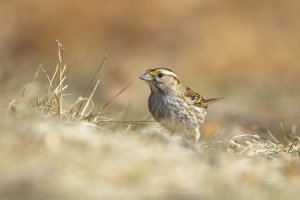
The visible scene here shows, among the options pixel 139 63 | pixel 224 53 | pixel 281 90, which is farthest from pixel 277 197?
pixel 224 53

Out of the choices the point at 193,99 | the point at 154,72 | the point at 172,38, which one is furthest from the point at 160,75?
the point at 172,38

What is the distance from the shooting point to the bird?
933 cm

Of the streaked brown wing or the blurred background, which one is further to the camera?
the blurred background

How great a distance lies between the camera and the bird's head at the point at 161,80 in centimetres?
988

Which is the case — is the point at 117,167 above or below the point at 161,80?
below

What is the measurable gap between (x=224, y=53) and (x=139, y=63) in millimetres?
2297

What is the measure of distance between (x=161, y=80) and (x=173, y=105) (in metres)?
0.41

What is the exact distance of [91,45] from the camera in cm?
2041

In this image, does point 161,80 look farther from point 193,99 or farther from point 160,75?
point 193,99

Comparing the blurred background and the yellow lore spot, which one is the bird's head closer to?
the yellow lore spot

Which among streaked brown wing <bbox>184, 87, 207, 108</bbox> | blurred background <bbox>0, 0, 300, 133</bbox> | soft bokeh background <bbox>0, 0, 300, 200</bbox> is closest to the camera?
soft bokeh background <bbox>0, 0, 300, 200</bbox>

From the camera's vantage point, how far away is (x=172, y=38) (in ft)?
68.8

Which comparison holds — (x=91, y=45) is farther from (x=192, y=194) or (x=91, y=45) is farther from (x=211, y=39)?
(x=192, y=194)

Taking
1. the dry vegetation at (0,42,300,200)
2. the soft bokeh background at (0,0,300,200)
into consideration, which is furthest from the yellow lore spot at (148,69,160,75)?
the dry vegetation at (0,42,300,200)
